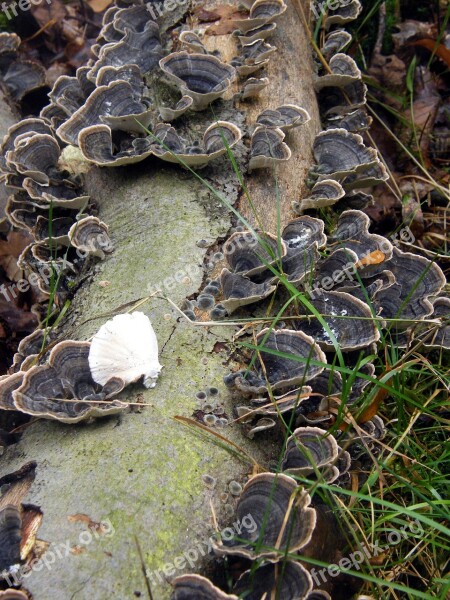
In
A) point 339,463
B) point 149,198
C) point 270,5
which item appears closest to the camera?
point 339,463

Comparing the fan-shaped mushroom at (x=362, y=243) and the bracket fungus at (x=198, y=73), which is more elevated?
the bracket fungus at (x=198, y=73)

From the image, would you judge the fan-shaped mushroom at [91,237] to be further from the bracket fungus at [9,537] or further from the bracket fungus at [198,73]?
the bracket fungus at [9,537]

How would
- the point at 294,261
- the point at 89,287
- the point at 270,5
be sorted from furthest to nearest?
1. the point at 270,5
2. the point at 89,287
3. the point at 294,261

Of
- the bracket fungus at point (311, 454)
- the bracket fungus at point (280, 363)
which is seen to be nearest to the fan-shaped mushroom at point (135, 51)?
the bracket fungus at point (280, 363)

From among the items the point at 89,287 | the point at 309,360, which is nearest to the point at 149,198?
the point at 89,287

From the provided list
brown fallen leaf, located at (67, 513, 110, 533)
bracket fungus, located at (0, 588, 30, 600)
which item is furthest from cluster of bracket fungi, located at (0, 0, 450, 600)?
brown fallen leaf, located at (67, 513, 110, 533)

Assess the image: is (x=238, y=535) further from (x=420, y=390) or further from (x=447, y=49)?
(x=447, y=49)

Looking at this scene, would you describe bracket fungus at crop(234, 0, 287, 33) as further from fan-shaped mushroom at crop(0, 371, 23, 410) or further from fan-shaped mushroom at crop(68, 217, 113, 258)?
fan-shaped mushroom at crop(0, 371, 23, 410)
